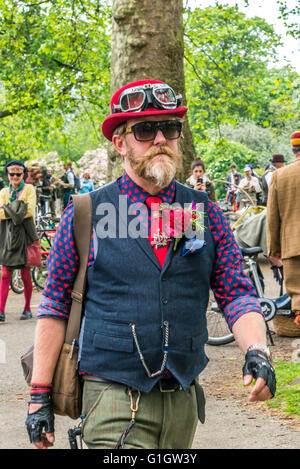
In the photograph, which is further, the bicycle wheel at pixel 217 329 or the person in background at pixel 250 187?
the person in background at pixel 250 187

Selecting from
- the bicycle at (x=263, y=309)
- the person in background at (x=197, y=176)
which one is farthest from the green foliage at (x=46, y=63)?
the bicycle at (x=263, y=309)

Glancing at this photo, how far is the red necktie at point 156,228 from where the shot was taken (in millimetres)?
2666

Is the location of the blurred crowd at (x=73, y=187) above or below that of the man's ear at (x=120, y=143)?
above

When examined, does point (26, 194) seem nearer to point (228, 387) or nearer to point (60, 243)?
point (228, 387)

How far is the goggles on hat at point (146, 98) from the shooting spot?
9.18ft

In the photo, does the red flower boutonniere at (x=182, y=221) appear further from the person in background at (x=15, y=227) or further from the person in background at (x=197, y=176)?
the person in background at (x=197, y=176)

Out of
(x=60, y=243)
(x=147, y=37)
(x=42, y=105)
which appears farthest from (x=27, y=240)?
(x=42, y=105)

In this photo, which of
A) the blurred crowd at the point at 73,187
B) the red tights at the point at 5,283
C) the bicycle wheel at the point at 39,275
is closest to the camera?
the red tights at the point at 5,283

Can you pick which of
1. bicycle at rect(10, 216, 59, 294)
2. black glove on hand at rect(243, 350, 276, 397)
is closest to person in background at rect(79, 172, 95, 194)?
bicycle at rect(10, 216, 59, 294)

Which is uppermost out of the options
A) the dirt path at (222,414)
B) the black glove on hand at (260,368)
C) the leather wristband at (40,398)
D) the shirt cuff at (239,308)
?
the shirt cuff at (239,308)

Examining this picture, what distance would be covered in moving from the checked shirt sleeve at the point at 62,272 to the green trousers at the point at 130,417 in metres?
0.31

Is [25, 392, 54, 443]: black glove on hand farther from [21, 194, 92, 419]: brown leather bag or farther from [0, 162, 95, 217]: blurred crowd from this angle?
[0, 162, 95, 217]: blurred crowd

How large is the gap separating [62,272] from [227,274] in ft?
2.08

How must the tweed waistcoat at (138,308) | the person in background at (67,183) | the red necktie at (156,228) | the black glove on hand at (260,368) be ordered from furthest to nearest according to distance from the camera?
the person in background at (67,183) → the red necktie at (156,228) → the tweed waistcoat at (138,308) → the black glove on hand at (260,368)
